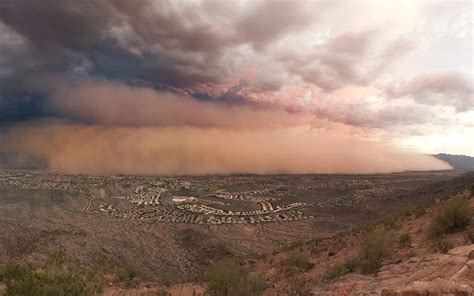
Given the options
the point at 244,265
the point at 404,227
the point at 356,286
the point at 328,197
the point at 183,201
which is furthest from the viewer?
the point at 328,197

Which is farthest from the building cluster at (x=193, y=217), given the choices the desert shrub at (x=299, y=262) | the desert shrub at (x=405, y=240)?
the desert shrub at (x=405, y=240)

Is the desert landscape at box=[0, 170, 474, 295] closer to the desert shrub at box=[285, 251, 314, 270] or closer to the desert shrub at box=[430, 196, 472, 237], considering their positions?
the desert shrub at box=[285, 251, 314, 270]

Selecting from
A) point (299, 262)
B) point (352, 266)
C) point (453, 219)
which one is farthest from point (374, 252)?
point (299, 262)

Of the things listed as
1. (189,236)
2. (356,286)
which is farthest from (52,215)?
(356,286)

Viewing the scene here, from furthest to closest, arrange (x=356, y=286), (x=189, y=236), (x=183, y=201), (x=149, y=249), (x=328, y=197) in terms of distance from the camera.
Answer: (x=328, y=197)
(x=183, y=201)
(x=189, y=236)
(x=149, y=249)
(x=356, y=286)

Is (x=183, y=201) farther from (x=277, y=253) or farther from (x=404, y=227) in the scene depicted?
(x=404, y=227)

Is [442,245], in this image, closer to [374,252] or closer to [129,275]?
[374,252]

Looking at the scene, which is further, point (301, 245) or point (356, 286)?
point (301, 245)

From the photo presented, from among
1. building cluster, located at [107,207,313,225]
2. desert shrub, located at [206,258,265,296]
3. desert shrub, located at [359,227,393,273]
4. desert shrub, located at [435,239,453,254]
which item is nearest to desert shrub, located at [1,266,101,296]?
desert shrub, located at [206,258,265,296]
